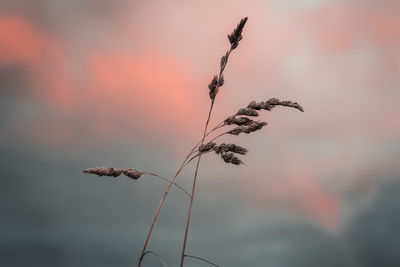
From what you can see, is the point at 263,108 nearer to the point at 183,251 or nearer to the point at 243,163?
the point at 243,163

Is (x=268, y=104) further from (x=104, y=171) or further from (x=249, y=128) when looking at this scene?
(x=104, y=171)

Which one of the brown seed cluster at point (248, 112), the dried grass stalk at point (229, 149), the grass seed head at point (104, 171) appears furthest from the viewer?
the brown seed cluster at point (248, 112)

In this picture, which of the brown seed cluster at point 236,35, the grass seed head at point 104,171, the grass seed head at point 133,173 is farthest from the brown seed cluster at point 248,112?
the grass seed head at point 104,171

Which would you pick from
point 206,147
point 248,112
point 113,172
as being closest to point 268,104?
point 248,112

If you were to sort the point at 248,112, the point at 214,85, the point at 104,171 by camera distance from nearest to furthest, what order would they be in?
1. the point at 104,171
2. the point at 248,112
3. the point at 214,85

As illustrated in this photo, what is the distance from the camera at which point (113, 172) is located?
330cm

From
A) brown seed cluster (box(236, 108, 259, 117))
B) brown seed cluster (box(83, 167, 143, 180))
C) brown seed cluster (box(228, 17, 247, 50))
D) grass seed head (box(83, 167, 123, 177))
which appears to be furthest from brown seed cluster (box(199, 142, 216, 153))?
brown seed cluster (box(228, 17, 247, 50))

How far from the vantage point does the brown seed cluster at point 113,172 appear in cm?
325

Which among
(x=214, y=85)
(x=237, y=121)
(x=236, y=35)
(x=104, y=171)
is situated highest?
(x=236, y=35)

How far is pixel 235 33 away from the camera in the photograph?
364 cm

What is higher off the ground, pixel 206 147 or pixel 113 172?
pixel 206 147

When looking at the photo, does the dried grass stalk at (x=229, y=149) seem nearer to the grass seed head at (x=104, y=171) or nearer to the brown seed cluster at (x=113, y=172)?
the brown seed cluster at (x=113, y=172)

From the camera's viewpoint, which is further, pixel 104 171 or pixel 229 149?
pixel 229 149

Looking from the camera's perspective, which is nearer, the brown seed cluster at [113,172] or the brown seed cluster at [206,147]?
the brown seed cluster at [113,172]
